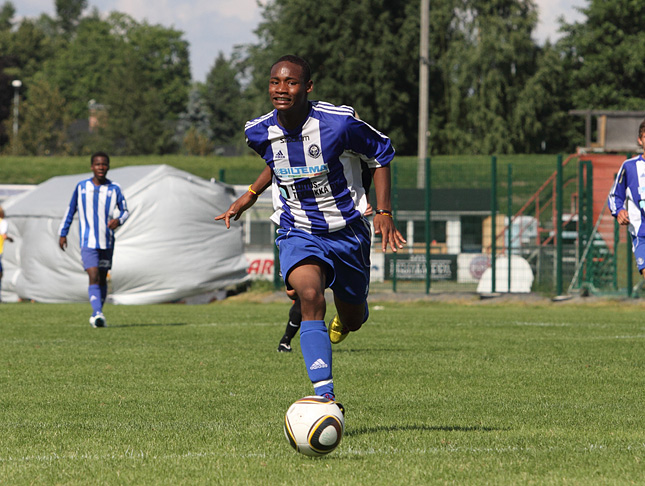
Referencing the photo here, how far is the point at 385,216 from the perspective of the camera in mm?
5422

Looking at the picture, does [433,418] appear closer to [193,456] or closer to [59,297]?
[193,456]

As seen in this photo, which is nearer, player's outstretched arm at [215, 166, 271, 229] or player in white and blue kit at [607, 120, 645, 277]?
player's outstretched arm at [215, 166, 271, 229]

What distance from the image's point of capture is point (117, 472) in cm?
420

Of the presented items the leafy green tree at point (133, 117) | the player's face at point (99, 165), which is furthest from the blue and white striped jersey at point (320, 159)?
the leafy green tree at point (133, 117)

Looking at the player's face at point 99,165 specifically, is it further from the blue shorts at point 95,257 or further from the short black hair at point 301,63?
the short black hair at point 301,63

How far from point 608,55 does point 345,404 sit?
5528 centimetres

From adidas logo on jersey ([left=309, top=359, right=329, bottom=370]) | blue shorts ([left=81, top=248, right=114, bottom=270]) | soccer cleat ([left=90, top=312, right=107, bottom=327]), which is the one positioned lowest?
soccer cleat ([left=90, top=312, right=107, bottom=327])

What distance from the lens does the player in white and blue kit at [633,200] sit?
28.6ft

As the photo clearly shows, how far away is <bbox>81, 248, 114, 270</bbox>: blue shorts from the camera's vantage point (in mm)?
→ 12727

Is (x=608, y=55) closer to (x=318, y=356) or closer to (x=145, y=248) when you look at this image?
(x=145, y=248)

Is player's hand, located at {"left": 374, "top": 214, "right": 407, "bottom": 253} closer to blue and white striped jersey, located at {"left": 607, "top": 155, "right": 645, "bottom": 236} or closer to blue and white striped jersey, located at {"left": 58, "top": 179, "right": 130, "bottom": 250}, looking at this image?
blue and white striped jersey, located at {"left": 607, "top": 155, "right": 645, "bottom": 236}

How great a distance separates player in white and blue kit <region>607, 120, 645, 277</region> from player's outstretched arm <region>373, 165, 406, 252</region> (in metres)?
3.82

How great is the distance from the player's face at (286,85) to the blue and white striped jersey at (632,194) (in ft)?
14.6

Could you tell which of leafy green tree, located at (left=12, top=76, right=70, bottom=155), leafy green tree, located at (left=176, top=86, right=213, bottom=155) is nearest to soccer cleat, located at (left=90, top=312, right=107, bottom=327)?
leafy green tree, located at (left=12, top=76, right=70, bottom=155)
